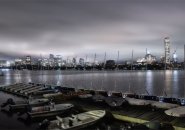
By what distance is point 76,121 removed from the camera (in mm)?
21375

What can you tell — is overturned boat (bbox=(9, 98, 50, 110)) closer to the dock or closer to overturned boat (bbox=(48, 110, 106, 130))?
the dock

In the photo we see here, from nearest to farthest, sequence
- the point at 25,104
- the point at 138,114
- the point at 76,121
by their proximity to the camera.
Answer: the point at 76,121 → the point at 138,114 → the point at 25,104

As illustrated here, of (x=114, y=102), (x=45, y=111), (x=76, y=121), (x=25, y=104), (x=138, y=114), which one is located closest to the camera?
(x=76, y=121)

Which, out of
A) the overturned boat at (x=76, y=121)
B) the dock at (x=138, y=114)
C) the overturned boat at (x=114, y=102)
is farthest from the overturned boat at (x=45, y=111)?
the overturned boat at (x=114, y=102)

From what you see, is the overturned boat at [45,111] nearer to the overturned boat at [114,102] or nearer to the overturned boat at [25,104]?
the overturned boat at [114,102]

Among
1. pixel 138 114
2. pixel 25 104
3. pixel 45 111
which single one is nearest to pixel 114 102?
pixel 138 114

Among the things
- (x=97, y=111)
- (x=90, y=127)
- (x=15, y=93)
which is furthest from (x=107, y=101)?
(x=15, y=93)

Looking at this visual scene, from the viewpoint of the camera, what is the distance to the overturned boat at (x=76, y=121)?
20094 millimetres

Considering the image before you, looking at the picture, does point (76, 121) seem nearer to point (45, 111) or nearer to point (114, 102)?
point (45, 111)

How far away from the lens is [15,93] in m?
48.4

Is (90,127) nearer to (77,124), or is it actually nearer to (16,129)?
(77,124)

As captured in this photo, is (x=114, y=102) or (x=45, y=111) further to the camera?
(x=114, y=102)

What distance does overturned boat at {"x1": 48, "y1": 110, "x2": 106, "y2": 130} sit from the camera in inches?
791

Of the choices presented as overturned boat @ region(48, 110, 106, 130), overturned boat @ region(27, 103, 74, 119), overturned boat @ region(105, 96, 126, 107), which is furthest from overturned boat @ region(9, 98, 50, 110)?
overturned boat @ region(48, 110, 106, 130)
